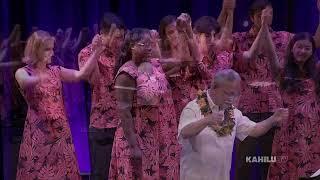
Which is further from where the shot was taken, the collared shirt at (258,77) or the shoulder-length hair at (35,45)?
the collared shirt at (258,77)

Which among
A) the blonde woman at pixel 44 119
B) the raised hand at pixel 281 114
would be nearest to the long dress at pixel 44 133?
the blonde woman at pixel 44 119

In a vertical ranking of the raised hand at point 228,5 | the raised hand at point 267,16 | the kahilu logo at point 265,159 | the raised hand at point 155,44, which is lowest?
the kahilu logo at point 265,159

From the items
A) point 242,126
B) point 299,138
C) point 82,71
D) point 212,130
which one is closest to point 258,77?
point 299,138

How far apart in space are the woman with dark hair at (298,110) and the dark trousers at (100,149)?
0.78 m

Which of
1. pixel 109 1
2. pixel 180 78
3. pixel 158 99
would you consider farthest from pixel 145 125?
pixel 109 1

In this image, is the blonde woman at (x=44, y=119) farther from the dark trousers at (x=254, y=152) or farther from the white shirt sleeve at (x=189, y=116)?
the dark trousers at (x=254, y=152)

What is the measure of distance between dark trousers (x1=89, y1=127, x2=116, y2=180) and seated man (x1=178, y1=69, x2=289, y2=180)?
55cm

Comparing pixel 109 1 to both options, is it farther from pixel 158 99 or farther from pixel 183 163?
pixel 183 163

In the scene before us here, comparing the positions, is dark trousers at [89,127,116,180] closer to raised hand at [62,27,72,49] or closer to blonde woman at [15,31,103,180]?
blonde woman at [15,31,103,180]

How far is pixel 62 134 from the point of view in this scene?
12.0 feet

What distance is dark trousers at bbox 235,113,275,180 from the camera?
373 cm

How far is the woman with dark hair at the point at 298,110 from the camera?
372cm

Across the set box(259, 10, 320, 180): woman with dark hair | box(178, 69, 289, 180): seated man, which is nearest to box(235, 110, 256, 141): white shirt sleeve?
box(178, 69, 289, 180): seated man

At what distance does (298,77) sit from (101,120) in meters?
0.94
